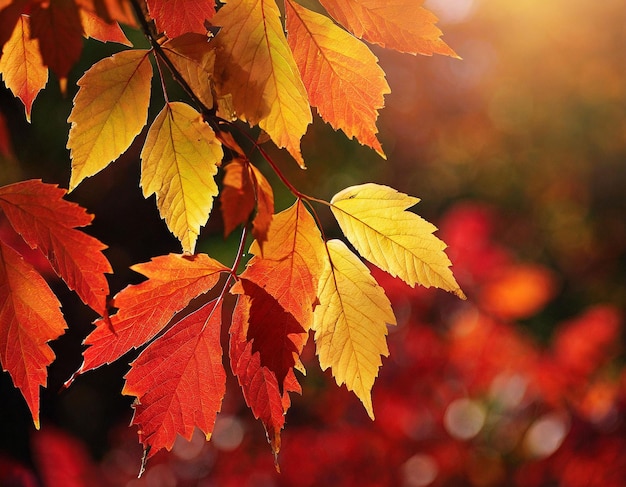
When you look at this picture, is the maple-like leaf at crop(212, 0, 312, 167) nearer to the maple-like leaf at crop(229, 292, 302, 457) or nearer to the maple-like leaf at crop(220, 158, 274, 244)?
the maple-like leaf at crop(220, 158, 274, 244)

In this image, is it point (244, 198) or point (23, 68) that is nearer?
point (244, 198)

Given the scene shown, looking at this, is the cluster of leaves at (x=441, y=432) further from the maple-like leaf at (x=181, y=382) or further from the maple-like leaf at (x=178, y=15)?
the maple-like leaf at (x=178, y=15)

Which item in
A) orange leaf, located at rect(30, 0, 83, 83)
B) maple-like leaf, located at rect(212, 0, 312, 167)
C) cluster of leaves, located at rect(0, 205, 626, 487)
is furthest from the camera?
cluster of leaves, located at rect(0, 205, 626, 487)

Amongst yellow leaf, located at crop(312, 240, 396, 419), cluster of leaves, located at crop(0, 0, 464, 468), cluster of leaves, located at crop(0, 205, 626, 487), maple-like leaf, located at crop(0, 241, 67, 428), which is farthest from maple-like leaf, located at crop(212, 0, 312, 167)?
cluster of leaves, located at crop(0, 205, 626, 487)

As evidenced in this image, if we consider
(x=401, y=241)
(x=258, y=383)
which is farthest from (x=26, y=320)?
(x=401, y=241)

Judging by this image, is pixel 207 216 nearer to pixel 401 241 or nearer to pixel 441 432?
pixel 401 241

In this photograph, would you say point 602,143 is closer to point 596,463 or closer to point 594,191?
point 594,191
